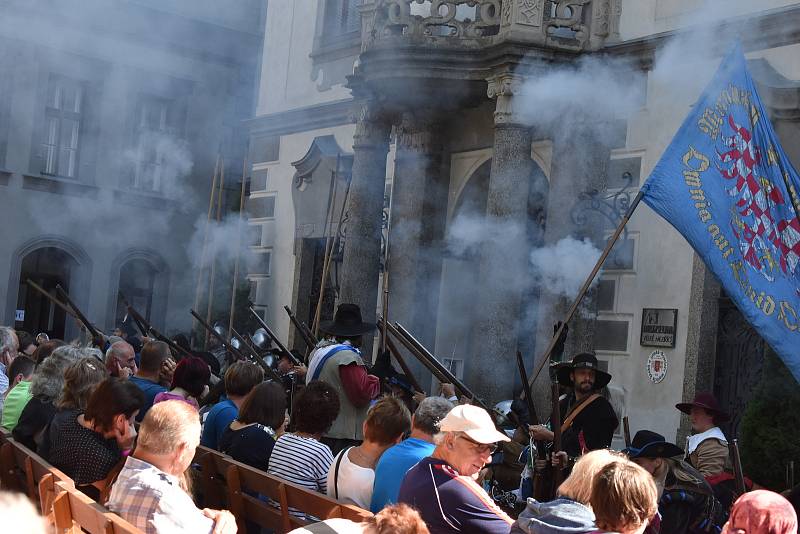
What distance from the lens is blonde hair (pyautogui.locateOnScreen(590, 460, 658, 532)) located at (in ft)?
12.3

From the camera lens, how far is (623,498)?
3.75 meters

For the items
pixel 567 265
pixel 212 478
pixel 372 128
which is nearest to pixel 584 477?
pixel 212 478

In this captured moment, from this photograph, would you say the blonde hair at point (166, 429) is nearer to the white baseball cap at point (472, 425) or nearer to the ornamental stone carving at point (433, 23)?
the white baseball cap at point (472, 425)

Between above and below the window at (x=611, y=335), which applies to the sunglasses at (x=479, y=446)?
below

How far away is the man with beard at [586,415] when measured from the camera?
738 centimetres

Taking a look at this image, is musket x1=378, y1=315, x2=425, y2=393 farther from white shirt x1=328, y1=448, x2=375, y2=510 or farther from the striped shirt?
white shirt x1=328, y1=448, x2=375, y2=510

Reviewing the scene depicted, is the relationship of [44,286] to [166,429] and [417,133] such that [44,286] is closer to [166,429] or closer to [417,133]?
[417,133]

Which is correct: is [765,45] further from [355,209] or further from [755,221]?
[355,209]

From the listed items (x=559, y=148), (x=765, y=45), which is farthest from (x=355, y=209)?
(x=765, y=45)

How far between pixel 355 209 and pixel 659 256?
11.4 feet

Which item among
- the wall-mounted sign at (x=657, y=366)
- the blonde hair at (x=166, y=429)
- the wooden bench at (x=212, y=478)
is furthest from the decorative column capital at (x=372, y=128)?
the blonde hair at (x=166, y=429)

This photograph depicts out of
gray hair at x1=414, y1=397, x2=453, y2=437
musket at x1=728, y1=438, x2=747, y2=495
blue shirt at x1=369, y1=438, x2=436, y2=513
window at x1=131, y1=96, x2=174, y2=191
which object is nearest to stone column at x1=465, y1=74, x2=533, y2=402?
musket at x1=728, y1=438, x2=747, y2=495

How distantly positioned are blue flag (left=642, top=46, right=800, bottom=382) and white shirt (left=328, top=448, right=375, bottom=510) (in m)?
2.53

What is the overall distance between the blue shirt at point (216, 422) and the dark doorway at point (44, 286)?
14730mm
